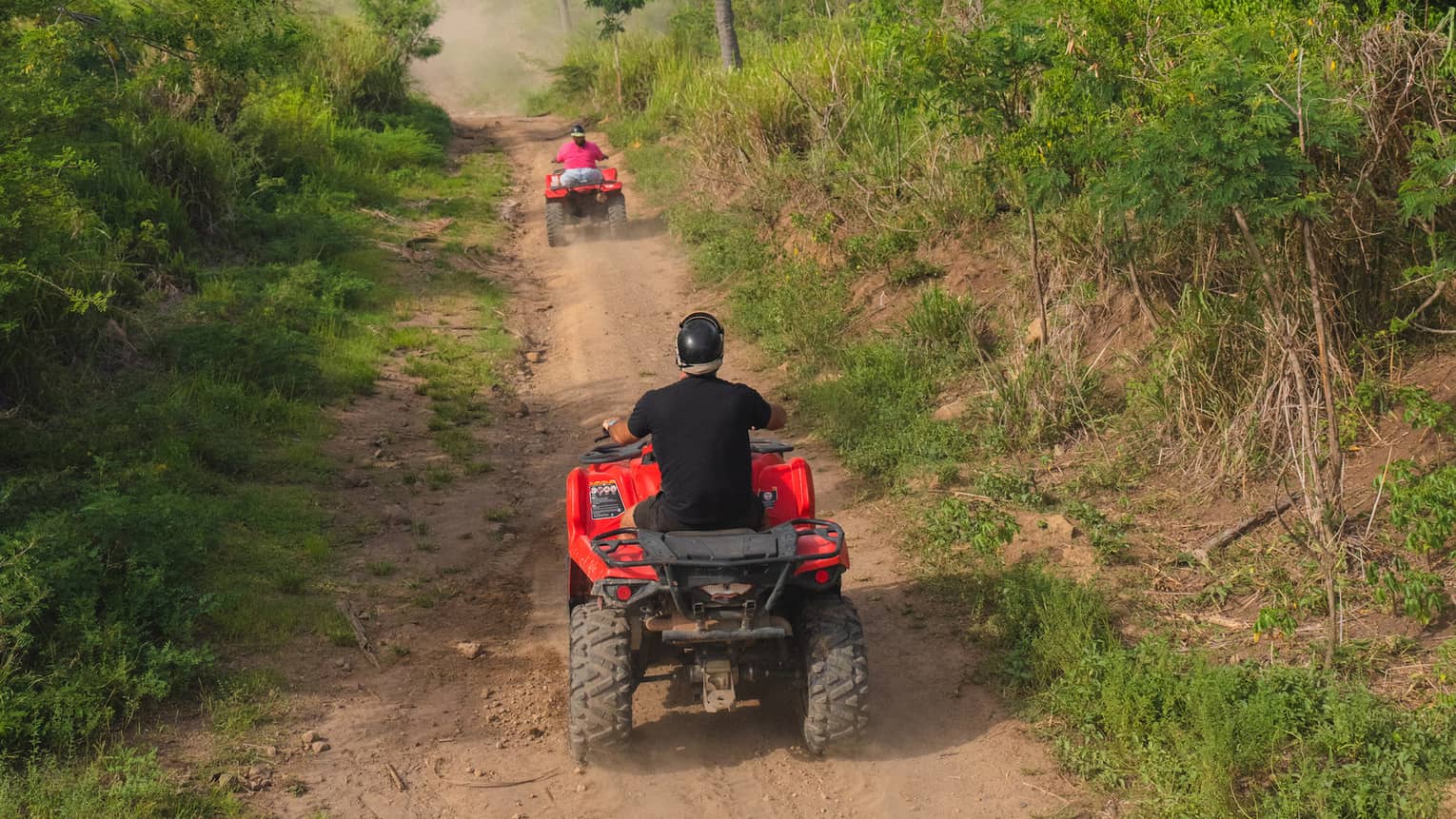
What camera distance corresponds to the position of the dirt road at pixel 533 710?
16.4ft

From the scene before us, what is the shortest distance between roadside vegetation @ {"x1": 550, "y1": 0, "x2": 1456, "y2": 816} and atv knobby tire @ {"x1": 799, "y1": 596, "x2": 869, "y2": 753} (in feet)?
3.19

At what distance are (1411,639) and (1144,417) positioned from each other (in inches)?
101

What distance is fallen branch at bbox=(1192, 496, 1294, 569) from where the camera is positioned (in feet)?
21.1

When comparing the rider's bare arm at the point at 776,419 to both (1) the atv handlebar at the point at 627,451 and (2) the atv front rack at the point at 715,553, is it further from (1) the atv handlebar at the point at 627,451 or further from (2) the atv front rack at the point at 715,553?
(2) the atv front rack at the point at 715,553

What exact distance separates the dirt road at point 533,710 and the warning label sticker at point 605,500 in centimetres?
91

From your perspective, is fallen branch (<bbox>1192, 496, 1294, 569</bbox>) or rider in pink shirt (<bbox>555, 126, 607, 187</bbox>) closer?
fallen branch (<bbox>1192, 496, 1294, 569</bbox>)

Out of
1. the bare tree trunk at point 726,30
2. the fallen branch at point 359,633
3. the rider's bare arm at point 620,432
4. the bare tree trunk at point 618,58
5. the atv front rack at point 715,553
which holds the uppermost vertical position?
the bare tree trunk at point 726,30

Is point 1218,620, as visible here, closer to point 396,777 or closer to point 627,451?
point 627,451

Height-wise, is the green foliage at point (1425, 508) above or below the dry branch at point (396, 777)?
above

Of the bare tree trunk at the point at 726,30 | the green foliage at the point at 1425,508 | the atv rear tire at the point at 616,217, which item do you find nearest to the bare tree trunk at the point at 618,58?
the bare tree trunk at the point at 726,30

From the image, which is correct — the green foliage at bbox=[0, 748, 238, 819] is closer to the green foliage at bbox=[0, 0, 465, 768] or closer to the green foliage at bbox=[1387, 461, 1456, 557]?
the green foliage at bbox=[0, 0, 465, 768]

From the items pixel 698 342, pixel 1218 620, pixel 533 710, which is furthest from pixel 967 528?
pixel 533 710

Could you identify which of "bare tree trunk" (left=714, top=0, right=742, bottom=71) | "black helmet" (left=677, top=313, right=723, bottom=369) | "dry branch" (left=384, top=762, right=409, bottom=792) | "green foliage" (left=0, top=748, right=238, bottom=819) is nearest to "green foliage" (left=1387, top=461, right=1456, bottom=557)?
"black helmet" (left=677, top=313, right=723, bottom=369)

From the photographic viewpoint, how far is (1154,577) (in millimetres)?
6387
